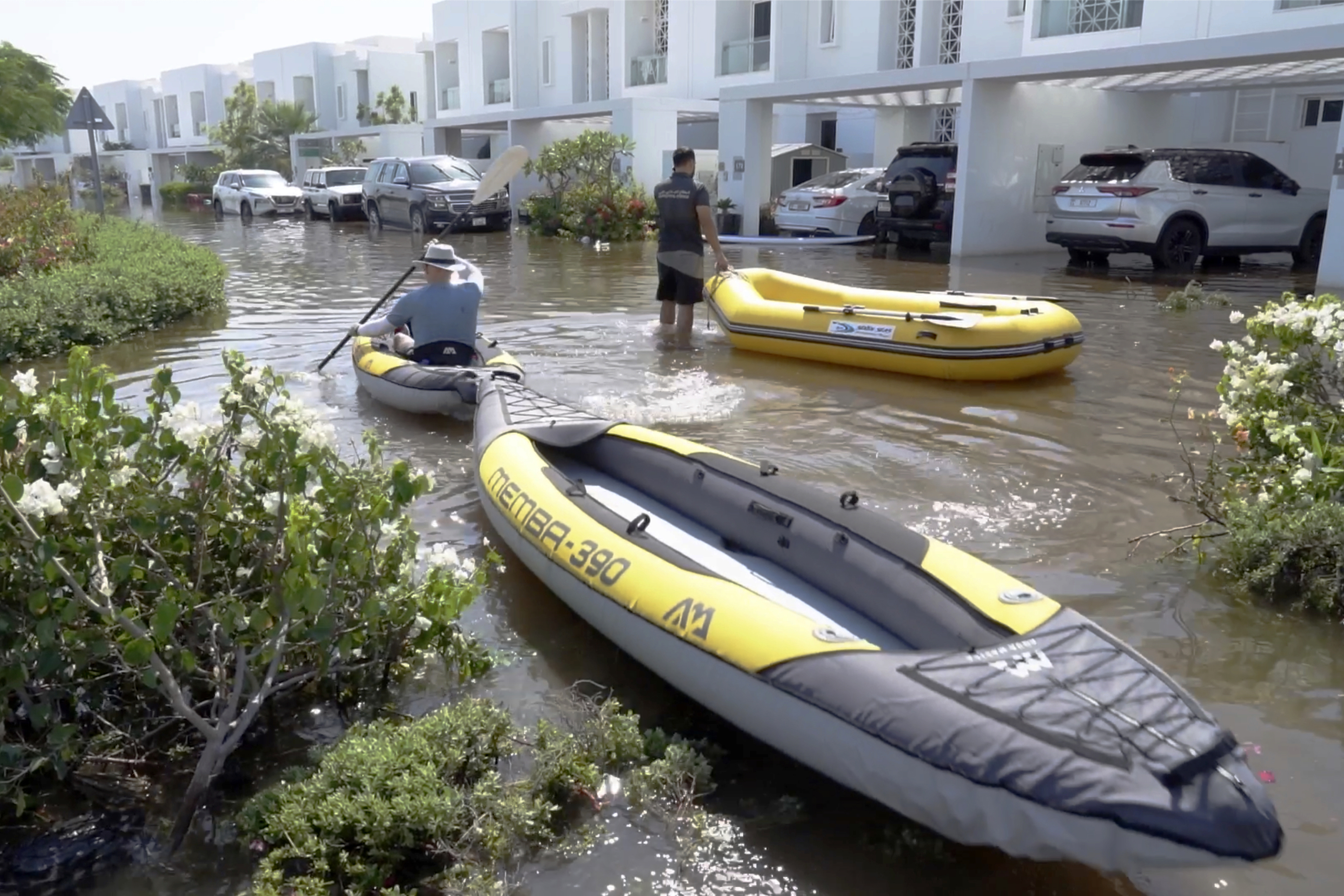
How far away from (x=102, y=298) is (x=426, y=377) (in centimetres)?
531

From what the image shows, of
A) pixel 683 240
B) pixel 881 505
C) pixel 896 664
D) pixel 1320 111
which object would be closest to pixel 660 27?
pixel 1320 111

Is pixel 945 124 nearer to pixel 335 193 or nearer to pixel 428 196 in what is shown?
pixel 428 196

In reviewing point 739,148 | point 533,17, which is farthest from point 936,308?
point 533,17

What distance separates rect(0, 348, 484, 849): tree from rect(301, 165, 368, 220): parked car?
953 inches

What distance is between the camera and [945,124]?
2442 centimetres

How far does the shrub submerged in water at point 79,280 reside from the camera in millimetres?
10312

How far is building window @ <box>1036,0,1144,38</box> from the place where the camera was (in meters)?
17.7

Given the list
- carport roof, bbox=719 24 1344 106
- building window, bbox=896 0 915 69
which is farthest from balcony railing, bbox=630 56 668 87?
carport roof, bbox=719 24 1344 106

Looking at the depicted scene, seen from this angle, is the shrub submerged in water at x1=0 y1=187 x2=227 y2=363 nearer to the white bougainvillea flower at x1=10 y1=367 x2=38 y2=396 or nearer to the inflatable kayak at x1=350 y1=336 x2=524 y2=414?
the inflatable kayak at x1=350 y1=336 x2=524 y2=414

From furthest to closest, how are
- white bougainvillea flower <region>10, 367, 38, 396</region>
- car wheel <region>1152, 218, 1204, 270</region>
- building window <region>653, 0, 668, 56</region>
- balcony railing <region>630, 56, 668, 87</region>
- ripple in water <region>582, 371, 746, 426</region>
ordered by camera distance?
1. building window <region>653, 0, 668, 56</region>
2. balcony railing <region>630, 56, 668, 87</region>
3. car wheel <region>1152, 218, 1204, 270</region>
4. ripple in water <region>582, 371, 746, 426</region>
5. white bougainvillea flower <region>10, 367, 38, 396</region>

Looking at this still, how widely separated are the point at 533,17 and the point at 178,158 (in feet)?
101

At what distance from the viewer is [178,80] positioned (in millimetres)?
56031

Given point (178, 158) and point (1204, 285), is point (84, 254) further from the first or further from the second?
point (178, 158)

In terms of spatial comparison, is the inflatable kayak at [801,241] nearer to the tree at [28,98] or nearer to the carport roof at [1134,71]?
the carport roof at [1134,71]
